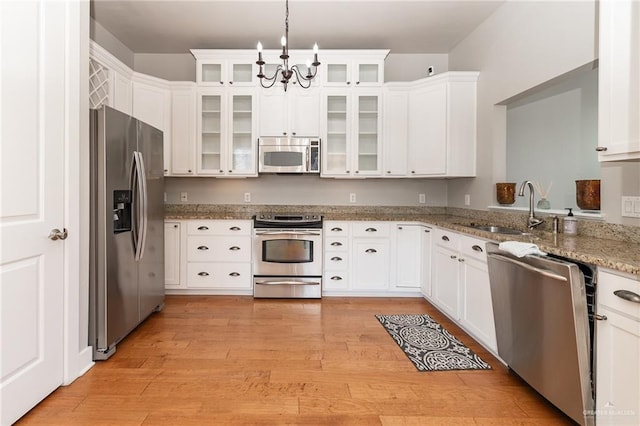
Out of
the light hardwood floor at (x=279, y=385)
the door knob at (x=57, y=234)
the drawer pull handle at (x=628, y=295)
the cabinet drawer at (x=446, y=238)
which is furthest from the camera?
the cabinet drawer at (x=446, y=238)

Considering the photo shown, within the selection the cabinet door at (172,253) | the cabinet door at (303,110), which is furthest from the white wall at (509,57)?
the cabinet door at (172,253)

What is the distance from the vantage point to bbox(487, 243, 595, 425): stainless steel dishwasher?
1592 millimetres

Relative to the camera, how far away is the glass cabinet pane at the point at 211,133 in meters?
4.15

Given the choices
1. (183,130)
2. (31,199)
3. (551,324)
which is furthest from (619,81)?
(183,130)

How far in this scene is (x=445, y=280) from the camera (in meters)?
3.27

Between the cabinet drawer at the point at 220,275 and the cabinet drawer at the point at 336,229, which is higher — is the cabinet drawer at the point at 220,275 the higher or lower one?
the lower one

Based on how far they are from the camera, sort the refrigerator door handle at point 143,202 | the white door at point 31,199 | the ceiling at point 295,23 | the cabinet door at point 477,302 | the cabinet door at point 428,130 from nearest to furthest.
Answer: the white door at point 31,199 → the cabinet door at point 477,302 → the refrigerator door handle at point 143,202 → the ceiling at point 295,23 → the cabinet door at point 428,130

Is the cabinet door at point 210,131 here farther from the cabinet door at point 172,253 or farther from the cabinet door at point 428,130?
the cabinet door at point 428,130

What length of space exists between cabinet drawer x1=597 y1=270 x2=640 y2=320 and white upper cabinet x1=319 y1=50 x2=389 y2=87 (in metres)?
3.17

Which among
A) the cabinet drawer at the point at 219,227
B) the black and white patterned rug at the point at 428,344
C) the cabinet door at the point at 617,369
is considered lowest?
the black and white patterned rug at the point at 428,344

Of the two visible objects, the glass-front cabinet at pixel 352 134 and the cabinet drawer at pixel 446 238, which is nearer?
the cabinet drawer at pixel 446 238

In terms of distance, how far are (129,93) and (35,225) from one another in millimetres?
2467

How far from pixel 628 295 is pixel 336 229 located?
2.79m

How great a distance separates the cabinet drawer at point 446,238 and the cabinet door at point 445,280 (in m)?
0.04
